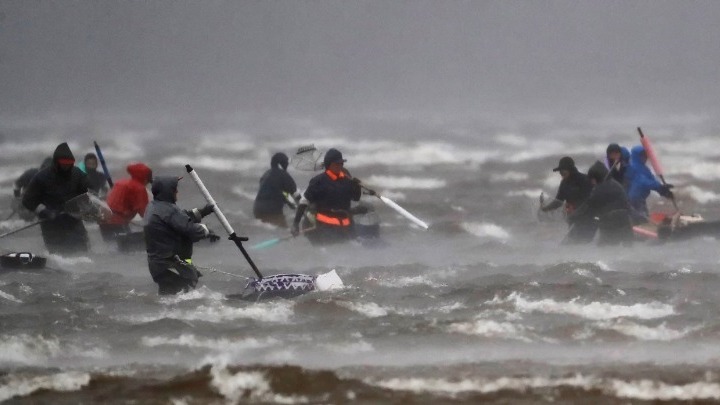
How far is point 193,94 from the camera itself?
64.9 m

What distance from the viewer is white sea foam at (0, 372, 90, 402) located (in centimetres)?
1234

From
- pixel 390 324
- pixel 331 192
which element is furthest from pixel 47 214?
pixel 390 324

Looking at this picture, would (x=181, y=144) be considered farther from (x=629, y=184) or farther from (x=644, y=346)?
(x=644, y=346)

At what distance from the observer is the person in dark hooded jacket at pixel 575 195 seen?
1912 centimetres

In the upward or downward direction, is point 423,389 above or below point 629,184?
below

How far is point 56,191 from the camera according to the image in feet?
58.2

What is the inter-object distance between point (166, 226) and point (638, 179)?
820 cm

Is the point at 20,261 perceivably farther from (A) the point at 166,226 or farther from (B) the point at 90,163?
(A) the point at 166,226

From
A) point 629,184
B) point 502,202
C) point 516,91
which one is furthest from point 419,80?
point 629,184

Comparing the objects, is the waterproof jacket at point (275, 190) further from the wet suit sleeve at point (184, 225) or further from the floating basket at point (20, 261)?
the wet suit sleeve at point (184, 225)

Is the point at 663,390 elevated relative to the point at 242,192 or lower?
lower

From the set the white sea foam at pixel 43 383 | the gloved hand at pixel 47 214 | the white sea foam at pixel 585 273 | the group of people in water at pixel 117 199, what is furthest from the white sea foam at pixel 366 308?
the gloved hand at pixel 47 214

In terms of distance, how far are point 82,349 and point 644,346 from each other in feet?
17.1

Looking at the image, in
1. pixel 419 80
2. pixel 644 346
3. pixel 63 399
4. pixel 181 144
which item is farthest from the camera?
pixel 419 80
